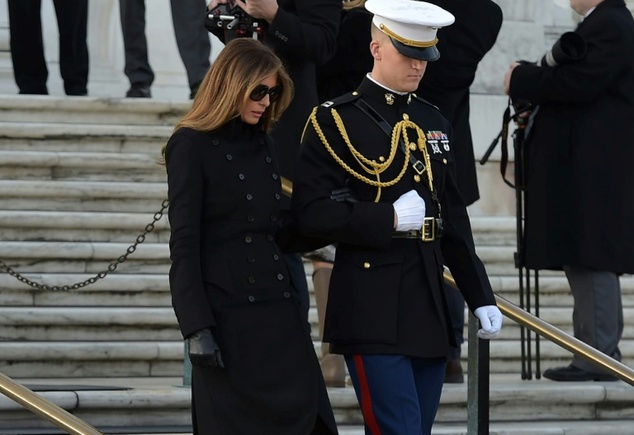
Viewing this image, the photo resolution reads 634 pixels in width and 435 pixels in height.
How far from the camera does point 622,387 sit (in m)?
6.34

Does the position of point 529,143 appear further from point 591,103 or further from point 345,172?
point 345,172

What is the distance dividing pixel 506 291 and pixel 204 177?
12.4 ft

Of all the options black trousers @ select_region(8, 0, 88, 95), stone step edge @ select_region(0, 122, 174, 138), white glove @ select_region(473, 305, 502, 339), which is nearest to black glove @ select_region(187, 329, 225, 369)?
white glove @ select_region(473, 305, 502, 339)

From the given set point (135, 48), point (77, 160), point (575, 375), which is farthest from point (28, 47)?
point (575, 375)

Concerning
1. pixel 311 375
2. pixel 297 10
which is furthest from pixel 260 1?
pixel 311 375

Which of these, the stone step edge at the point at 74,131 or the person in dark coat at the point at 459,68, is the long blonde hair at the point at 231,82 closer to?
the person in dark coat at the point at 459,68

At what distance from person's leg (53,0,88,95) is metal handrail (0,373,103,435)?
5491 millimetres

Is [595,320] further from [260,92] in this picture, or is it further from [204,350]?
[204,350]

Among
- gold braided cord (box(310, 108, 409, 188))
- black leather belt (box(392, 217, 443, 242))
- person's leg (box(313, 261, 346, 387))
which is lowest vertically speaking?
person's leg (box(313, 261, 346, 387))

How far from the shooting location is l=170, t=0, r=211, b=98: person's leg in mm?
9750

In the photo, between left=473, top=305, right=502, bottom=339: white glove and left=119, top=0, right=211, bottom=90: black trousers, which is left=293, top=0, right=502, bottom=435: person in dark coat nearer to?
left=473, top=305, right=502, bottom=339: white glove

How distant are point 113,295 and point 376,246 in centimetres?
291

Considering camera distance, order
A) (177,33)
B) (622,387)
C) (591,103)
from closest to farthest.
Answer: (622,387)
(591,103)
(177,33)

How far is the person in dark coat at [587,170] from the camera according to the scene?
6621 millimetres
